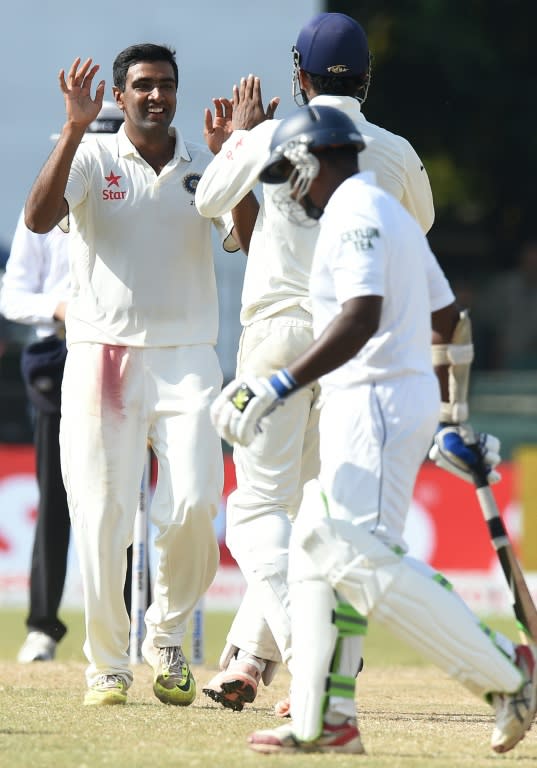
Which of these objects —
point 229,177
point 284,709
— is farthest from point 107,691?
point 229,177

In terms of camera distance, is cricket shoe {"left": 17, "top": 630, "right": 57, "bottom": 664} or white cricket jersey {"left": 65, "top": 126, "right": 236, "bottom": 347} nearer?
white cricket jersey {"left": 65, "top": 126, "right": 236, "bottom": 347}

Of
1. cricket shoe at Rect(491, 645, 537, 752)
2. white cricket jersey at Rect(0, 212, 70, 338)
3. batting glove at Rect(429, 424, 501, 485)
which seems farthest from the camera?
white cricket jersey at Rect(0, 212, 70, 338)

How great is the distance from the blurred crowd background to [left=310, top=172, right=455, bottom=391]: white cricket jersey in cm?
1494

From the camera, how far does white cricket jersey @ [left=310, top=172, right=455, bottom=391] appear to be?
15.2 feet

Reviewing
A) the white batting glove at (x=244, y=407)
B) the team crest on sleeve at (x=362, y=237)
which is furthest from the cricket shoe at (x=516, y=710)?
the team crest on sleeve at (x=362, y=237)

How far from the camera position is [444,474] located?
40.9 feet

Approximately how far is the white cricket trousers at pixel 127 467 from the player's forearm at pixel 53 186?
511mm

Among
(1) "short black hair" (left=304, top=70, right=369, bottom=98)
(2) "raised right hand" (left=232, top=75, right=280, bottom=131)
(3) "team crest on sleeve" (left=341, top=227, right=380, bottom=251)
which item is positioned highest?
(1) "short black hair" (left=304, top=70, right=369, bottom=98)

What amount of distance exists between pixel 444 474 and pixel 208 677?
18.1ft

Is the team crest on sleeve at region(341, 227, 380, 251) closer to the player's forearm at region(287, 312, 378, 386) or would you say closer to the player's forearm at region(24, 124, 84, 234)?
the player's forearm at region(287, 312, 378, 386)

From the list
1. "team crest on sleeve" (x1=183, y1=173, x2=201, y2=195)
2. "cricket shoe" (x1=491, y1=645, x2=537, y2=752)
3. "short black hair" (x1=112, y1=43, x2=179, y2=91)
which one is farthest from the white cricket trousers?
"cricket shoe" (x1=491, y1=645, x2=537, y2=752)

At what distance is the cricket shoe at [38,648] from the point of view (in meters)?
7.94

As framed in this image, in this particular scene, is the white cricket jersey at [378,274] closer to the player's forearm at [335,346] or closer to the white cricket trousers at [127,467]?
the player's forearm at [335,346]

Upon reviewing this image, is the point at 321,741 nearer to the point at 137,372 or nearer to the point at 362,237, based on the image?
the point at 362,237
